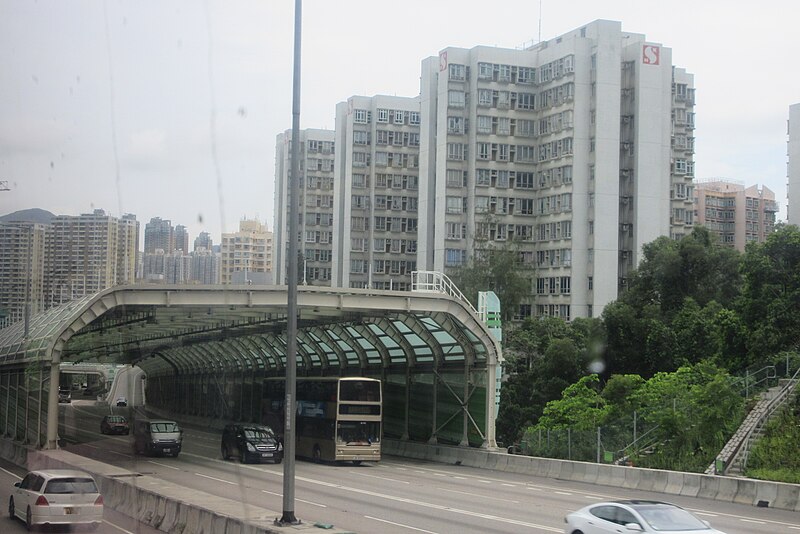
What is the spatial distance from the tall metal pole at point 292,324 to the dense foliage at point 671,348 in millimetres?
18956

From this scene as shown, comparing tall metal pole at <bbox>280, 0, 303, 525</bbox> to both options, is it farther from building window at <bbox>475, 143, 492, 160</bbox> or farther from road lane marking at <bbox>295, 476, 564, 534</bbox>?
building window at <bbox>475, 143, 492, 160</bbox>

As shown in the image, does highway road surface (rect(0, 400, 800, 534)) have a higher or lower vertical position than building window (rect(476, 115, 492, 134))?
lower

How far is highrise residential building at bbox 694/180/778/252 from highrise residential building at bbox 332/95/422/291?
5996 cm

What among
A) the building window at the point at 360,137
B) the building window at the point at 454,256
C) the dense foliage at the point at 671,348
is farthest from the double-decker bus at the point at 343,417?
the building window at the point at 360,137

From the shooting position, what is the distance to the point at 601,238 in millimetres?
83562

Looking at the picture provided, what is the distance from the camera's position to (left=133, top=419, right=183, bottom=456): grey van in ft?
143

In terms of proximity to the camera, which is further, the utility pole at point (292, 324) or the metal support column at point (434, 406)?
the metal support column at point (434, 406)

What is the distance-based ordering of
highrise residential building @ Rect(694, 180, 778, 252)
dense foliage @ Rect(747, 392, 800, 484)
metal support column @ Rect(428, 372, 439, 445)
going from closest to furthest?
1. dense foliage @ Rect(747, 392, 800, 484)
2. metal support column @ Rect(428, 372, 439, 445)
3. highrise residential building @ Rect(694, 180, 778, 252)

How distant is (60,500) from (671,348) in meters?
50.4

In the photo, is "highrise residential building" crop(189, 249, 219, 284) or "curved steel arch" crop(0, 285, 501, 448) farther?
"highrise residential building" crop(189, 249, 219, 284)

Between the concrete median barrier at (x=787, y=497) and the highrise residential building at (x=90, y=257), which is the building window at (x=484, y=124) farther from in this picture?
the concrete median barrier at (x=787, y=497)

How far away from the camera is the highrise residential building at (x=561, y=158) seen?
277ft

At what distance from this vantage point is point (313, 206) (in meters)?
122

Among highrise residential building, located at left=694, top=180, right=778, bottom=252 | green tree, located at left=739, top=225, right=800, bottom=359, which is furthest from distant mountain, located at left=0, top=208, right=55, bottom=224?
highrise residential building, located at left=694, top=180, right=778, bottom=252
